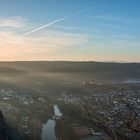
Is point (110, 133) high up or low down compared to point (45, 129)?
up

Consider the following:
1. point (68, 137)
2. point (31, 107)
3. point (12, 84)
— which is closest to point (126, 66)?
point (12, 84)

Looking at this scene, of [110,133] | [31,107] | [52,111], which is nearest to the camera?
[110,133]

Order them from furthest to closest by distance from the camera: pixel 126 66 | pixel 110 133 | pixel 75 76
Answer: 1. pixel 126 66
2. pixel 75 76
3. pixel 110 133

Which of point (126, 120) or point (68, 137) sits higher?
point (126, 120)

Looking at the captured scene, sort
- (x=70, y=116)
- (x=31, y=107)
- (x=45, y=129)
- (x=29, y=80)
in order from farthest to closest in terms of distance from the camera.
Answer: (x=29, y=80) < (x=31, y=107) < (x=70, y=116) < (x=45, y=129)

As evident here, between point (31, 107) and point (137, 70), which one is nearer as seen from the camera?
point (31, 107)

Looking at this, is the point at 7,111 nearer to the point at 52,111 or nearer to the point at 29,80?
the point at 52,111

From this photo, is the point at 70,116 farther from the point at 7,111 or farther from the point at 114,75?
the point at 114,75

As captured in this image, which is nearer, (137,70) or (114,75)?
(114,75)

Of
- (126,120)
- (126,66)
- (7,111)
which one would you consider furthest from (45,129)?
(126,66)
